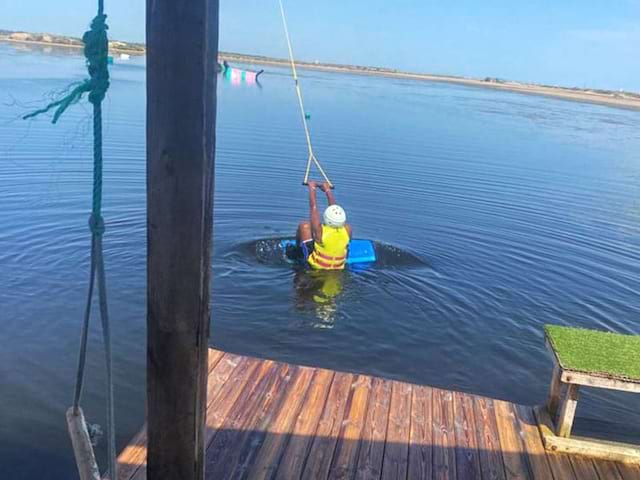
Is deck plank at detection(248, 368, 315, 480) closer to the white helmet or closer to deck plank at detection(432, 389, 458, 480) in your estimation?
deck plank at detection(432, 389, 458, 480)

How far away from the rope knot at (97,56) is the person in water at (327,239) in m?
7.14

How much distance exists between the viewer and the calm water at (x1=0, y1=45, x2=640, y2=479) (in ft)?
22.5

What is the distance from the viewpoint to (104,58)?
1858 millimetres

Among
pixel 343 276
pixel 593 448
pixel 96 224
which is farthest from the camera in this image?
pixel 343 276

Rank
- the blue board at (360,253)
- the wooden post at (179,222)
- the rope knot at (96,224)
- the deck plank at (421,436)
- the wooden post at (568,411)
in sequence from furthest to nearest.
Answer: the blue board at (360,253) < the wooden post at (568,411) < the deck plank at (421,436) < the rope knot at (96,224) < the wooden post at (179,222)

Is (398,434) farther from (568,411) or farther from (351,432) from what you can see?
(568,411)

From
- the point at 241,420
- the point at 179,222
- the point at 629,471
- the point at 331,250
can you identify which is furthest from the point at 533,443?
the point at 331,250

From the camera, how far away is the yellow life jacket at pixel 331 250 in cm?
919

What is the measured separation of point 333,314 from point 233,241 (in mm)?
3249

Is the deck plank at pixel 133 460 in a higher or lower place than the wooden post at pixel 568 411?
lower

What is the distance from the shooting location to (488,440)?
4.77m

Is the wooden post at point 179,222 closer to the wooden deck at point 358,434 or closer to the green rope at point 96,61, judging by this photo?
the green rope at point 96,61

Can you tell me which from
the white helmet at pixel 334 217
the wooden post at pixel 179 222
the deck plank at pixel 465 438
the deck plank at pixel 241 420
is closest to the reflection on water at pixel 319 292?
the white helmet at pixel 334 217

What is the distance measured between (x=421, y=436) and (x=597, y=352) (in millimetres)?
1604
